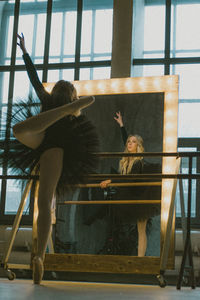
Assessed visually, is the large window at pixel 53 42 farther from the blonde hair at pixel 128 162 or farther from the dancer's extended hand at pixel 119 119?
the blonde hair at pixel 128 162

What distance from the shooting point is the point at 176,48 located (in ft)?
27.7

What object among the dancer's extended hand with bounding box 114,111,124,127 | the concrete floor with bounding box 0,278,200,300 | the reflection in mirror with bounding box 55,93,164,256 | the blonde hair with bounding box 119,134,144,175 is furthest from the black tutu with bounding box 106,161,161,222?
the concrete floor with bounding box 0,278,200,300

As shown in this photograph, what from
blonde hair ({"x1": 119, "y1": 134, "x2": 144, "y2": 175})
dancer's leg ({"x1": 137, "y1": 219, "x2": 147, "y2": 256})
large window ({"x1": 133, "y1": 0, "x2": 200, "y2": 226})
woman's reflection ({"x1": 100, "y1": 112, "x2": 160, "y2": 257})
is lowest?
dancer's leg ({"x1": 137, "y1": 219, "x2": 147, "y2": 256})

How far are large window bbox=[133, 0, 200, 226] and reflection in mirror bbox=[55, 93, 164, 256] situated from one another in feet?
11.7

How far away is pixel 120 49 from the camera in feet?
25.5

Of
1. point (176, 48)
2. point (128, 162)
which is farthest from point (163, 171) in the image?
point (176, 48)

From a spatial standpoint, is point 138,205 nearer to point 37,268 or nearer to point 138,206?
point 138,206

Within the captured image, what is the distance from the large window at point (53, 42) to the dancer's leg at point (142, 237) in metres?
4.67

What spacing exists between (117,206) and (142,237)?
359mm

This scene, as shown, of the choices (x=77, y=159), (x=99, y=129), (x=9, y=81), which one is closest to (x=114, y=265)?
(x=77, y=159)

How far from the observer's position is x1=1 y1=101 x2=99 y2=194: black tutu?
2533 mm

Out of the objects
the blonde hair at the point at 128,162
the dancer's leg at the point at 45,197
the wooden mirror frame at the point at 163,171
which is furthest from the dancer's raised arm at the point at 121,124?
the dancer's leg at the point at 45,197

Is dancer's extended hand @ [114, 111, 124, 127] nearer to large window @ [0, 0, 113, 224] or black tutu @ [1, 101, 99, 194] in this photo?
black tutu @ [1, 101, 99, 194]

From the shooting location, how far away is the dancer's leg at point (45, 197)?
2.30m
